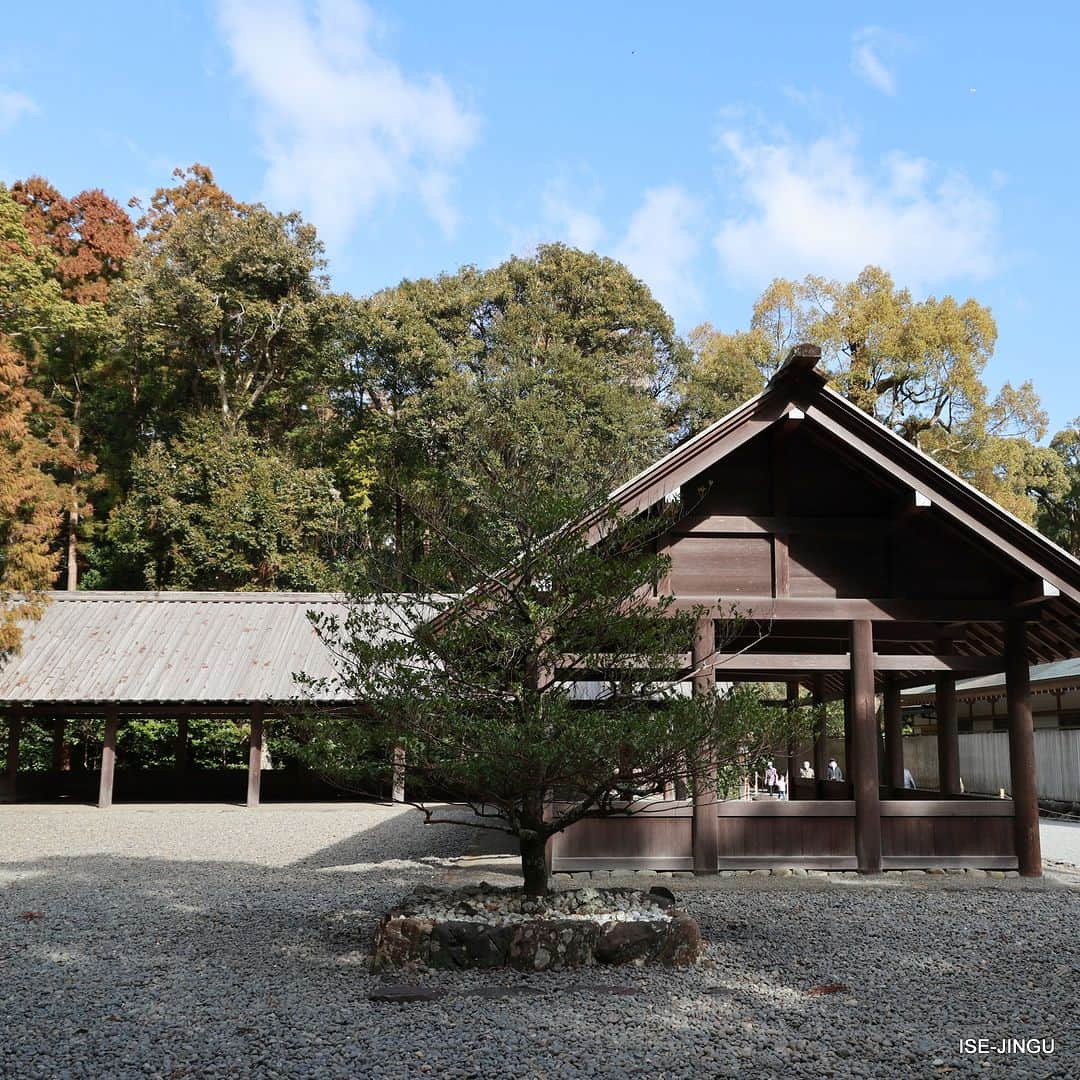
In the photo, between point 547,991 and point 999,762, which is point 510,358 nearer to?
point 999,762

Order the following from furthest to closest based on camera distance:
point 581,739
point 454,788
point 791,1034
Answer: point 454,788 < point 581,739 < point 791,1034

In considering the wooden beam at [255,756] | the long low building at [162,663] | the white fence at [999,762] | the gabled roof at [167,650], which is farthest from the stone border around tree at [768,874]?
the wooden beam at [255,756]

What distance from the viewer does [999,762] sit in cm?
2228

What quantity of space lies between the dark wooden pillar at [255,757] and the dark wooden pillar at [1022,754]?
13929 mm

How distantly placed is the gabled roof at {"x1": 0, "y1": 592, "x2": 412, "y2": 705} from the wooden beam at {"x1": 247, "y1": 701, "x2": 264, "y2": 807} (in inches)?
19.6

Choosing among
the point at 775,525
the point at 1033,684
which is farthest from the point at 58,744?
the point at 1033,684

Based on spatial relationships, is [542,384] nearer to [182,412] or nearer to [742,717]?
[182,412]

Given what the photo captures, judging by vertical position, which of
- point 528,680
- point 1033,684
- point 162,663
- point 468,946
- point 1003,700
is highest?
point 162,663

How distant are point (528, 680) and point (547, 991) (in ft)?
6.61

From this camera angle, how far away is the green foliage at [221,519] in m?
31.6

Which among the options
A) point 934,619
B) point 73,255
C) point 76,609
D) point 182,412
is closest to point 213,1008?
point 934,619

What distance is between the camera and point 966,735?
81.5ft

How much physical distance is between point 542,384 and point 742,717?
82.9 feet

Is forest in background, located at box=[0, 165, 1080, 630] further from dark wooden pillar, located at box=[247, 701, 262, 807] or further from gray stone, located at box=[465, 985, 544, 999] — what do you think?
gray stone, located at box=[465, 985, 544, 999]
